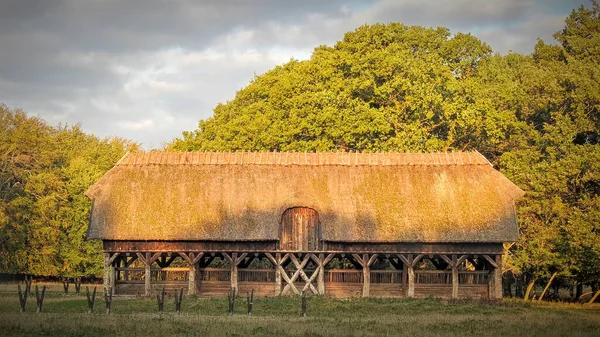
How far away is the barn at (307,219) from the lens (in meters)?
41.1

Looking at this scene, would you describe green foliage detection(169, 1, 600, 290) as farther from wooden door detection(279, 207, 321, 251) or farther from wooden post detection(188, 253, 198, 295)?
wooden post detection(188, 253, 198, 295)

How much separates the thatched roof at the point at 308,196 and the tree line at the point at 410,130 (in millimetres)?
4019

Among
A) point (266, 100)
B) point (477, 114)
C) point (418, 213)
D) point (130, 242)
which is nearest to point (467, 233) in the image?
point (418, 213)

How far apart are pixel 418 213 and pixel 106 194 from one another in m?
16.1

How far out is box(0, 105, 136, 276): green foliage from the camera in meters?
59.3

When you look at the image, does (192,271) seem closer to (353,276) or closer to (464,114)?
(353,276)

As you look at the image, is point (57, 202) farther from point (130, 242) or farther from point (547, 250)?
point (547, 250)

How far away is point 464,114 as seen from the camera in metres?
51.6

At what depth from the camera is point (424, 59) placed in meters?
57.4

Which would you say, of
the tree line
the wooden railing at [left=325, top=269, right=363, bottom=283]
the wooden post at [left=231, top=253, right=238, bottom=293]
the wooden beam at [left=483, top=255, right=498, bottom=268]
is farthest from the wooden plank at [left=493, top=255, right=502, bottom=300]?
the wooden post at [left=231, top=253, right=238, bottom=293]

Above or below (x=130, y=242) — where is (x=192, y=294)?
below

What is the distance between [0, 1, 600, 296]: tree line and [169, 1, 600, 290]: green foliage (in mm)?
97

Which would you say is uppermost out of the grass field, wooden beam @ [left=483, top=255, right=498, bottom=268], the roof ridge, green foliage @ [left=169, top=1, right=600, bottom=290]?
green foliage @ [left=169, top=1, right=600, bottom=290]

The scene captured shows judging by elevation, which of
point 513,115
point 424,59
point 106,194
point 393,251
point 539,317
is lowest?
point 539,317
